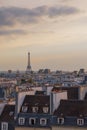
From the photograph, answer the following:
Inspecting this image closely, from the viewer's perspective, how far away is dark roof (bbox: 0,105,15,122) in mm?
57250

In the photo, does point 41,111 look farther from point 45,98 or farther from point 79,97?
point 79,97

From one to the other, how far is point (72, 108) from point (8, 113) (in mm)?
7375

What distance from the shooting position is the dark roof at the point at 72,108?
54419 mm

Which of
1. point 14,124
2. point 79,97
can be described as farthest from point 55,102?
point 79,97

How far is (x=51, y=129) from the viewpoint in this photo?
5434 cm

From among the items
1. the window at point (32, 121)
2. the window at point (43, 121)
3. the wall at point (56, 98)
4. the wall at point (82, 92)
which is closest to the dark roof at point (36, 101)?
the wall at point (56, 98)

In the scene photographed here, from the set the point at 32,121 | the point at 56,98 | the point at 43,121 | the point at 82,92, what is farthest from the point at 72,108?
the point at 82,92

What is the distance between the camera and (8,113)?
58.0m

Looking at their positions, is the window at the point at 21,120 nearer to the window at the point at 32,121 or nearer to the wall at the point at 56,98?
the window at the point at 32,121

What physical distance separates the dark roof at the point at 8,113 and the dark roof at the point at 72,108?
5251mm

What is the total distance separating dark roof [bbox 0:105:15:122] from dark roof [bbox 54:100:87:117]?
5.25 m

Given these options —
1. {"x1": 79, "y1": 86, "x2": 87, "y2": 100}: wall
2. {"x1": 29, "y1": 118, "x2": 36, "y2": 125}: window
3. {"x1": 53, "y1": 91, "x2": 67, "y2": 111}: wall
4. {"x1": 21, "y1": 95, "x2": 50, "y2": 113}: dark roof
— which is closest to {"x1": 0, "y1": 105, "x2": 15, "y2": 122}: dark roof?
{"x1": 21, "y1": 95, "x2": 50, "y2": 113}: dark roof

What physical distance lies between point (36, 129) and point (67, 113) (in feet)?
12.0

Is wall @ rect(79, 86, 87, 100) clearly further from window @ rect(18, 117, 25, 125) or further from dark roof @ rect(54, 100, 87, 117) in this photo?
window @ rect(18, 117, 25, 125)
